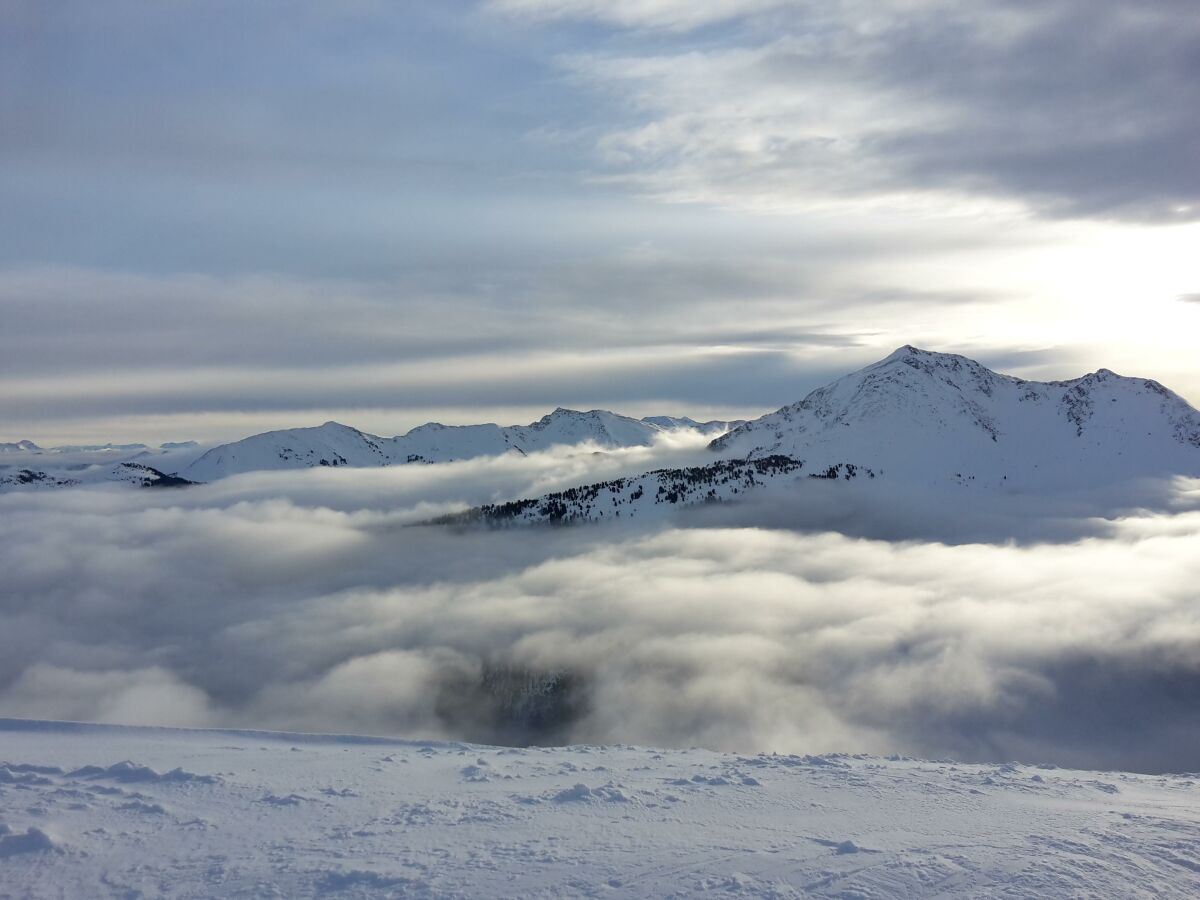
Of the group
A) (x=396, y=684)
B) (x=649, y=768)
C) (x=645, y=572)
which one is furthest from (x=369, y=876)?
(x=645, y=572)

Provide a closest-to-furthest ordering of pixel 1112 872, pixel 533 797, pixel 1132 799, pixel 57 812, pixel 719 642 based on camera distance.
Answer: pixel 1112 872
pixel 57 812
pixel 533 797
pixel 1132 799
pixel 719 642

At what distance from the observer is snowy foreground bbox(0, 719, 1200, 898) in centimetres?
1327

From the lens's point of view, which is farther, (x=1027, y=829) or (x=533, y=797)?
(x=533, y=797)

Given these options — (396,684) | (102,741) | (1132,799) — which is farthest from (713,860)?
(396,684)

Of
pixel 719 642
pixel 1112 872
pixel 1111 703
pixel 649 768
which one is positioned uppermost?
pixel 1112 872

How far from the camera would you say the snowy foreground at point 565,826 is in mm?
13273

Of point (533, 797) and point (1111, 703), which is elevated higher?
point (533, 797)

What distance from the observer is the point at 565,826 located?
52.9 feet

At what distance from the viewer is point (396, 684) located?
14600 cm

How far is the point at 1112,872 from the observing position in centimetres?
1389

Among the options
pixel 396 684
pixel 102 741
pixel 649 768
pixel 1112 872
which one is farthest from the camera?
pixel 396 684

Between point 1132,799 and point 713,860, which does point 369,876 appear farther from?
point 1132,799

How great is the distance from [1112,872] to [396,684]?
482 ft

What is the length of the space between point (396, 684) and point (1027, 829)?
14452 cm
